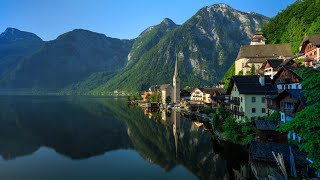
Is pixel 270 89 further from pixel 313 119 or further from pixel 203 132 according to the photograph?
pixel 313 119

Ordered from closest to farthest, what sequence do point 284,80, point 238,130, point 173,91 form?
point 284,80 < point 238,130 < point 173,91

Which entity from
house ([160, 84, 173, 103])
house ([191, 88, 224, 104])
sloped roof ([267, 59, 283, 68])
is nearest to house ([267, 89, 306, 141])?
sloped roof ([267, 59, 283, 68])

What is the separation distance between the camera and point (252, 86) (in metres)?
59.1

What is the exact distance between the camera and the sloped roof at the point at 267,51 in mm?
106431

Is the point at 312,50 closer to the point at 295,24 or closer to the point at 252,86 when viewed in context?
the point at 252,86

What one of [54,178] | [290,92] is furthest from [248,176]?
[54,178]

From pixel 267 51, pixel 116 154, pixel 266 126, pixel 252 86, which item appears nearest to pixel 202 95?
pixel 267 51

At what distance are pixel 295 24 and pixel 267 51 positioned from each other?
647 inches

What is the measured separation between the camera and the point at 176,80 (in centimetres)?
17425

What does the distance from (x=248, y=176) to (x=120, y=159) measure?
24.9 meters

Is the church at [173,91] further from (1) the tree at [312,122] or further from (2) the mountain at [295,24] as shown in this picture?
(1) the tree at [312,122]

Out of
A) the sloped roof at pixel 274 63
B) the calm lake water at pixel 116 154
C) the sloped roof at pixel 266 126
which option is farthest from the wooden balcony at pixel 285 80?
the sloped roof at pixel 274 63

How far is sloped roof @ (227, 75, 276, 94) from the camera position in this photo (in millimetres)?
57725

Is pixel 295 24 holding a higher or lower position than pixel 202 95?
higher
